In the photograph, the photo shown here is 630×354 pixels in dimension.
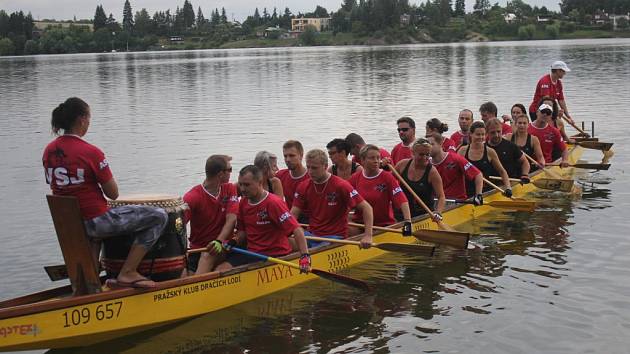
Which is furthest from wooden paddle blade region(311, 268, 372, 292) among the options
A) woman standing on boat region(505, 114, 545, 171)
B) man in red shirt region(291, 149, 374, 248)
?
woman standing on boat region(505, 114, 545, 171)

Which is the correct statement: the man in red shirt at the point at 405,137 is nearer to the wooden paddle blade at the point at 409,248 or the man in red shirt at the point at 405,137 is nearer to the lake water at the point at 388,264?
the lake water at the point at 388,264

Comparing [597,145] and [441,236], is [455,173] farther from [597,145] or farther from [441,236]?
[597,145]

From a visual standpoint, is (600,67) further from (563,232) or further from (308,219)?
(308,219)

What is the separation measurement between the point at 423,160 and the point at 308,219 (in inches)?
89.8

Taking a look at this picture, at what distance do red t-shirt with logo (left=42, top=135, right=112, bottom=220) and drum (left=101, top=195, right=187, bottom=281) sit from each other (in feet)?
2.19

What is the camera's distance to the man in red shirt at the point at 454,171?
14.5 m

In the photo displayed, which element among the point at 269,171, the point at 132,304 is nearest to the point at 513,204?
the point at 269,171

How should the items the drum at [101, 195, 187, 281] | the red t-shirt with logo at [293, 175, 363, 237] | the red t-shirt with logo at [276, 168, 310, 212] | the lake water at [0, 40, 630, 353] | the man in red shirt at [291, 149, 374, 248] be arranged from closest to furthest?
the drum at [101, 195, 187, 281] → the lake water at [0, 40, 630, 353] → the man in red shirt at [291, 149, 374, 248] → the red t-shirt with logo at [293, 175, 363, 237] → the red t-shirt with logo at [276, 168, 310, 212]

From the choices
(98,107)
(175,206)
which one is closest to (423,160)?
(175,206)

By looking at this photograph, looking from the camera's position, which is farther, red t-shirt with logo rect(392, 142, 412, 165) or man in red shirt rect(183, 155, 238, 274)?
red t-shirt with logo rect(392, 142, 412, 165)

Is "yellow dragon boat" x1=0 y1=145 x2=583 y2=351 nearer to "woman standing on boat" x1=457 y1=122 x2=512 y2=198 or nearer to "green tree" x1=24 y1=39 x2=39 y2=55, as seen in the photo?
"woman standing on boat" x1=457 y1=122 x2=512 y2=198

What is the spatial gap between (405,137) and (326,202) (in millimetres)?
3308

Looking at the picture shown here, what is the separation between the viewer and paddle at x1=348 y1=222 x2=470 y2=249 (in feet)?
40.6

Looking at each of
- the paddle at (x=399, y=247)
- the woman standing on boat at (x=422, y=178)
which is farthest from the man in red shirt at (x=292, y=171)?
the woman standing on boat at (x=422, y=178)
